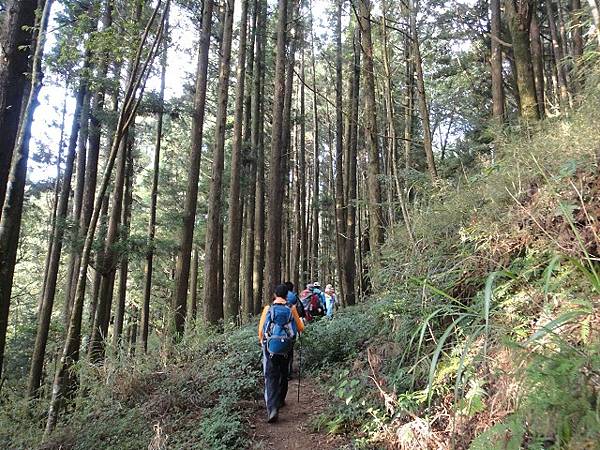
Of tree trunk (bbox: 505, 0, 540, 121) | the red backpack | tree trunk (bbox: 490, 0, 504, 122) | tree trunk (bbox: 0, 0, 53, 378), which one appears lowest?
the red backpack

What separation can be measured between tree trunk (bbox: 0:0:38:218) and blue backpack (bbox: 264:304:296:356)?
380 centimetres

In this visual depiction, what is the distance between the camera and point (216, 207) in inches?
497

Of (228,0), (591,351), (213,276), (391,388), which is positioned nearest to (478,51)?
(228,0)

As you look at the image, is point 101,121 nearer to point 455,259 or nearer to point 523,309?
point 455,259

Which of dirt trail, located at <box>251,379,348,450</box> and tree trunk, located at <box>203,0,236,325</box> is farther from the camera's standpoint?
tree trunk, located at <box>203,0,236,325</box>

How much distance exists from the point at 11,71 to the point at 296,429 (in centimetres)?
587

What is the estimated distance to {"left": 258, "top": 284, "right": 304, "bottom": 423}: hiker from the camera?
6238 millimetres

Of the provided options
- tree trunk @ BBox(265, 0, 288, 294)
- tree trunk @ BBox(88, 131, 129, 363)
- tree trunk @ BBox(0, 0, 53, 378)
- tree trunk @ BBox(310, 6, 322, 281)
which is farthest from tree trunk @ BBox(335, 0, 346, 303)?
tree trunk @ BBox(0, 0, 53, 378)

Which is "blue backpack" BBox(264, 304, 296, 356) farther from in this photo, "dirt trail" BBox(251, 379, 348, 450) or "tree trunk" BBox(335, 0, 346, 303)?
"tree trunk" BBox(335, 0, 346, 303)

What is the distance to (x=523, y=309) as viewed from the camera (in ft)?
12.1

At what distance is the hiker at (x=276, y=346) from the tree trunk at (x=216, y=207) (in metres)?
5.87

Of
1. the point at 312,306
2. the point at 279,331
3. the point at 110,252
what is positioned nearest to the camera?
the point at 279,331

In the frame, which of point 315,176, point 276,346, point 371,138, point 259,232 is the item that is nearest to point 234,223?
point 259,232

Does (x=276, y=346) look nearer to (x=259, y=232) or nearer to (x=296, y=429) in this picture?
(x=296, y=429)
